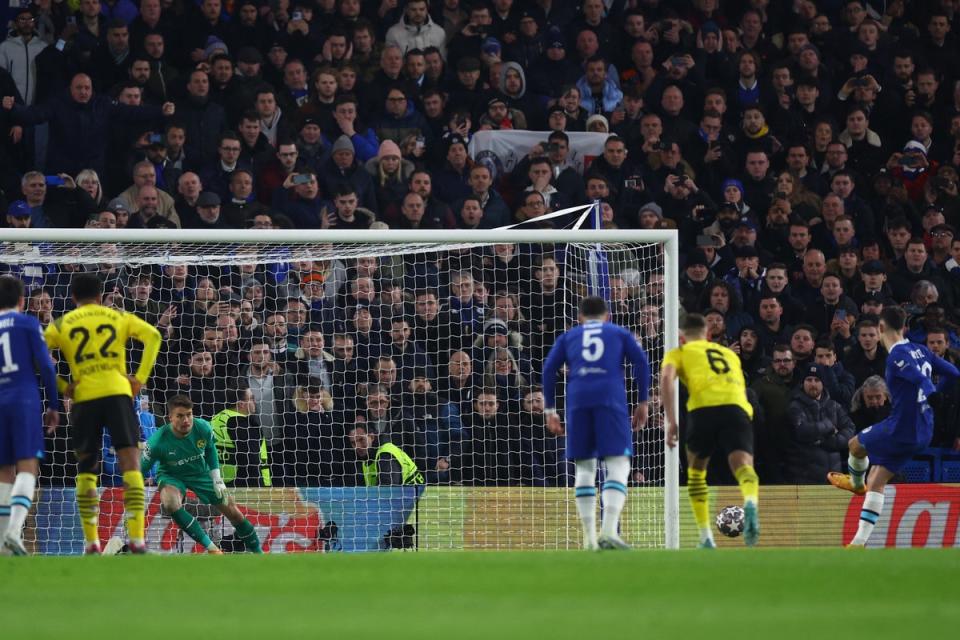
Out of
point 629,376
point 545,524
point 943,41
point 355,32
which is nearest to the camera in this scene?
point 545,524

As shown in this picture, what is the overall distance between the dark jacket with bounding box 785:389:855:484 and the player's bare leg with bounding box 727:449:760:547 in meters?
4.09

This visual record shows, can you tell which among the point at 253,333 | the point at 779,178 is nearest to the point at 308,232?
the point at 253,333

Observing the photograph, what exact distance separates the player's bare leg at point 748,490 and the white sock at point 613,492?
0.90m

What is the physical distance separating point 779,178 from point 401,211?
471 cm

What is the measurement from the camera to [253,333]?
15016 mm

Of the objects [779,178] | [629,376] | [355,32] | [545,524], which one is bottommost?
[545,524]

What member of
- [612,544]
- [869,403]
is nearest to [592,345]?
[612,544]

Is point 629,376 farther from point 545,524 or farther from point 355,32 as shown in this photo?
point 355,32

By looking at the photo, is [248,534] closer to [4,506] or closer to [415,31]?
[4,506]

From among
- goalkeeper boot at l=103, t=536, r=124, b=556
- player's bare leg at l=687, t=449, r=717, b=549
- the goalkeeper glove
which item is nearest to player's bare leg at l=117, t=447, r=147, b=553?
the goalkeeper glove

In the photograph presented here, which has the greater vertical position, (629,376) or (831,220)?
(831,220)

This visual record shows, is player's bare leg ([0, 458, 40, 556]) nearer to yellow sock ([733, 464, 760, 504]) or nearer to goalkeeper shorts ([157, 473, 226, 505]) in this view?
goalkeeper shorts ([157, 473, 226, 505])

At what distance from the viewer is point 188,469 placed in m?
14.3

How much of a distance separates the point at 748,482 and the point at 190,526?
17.6 ft
